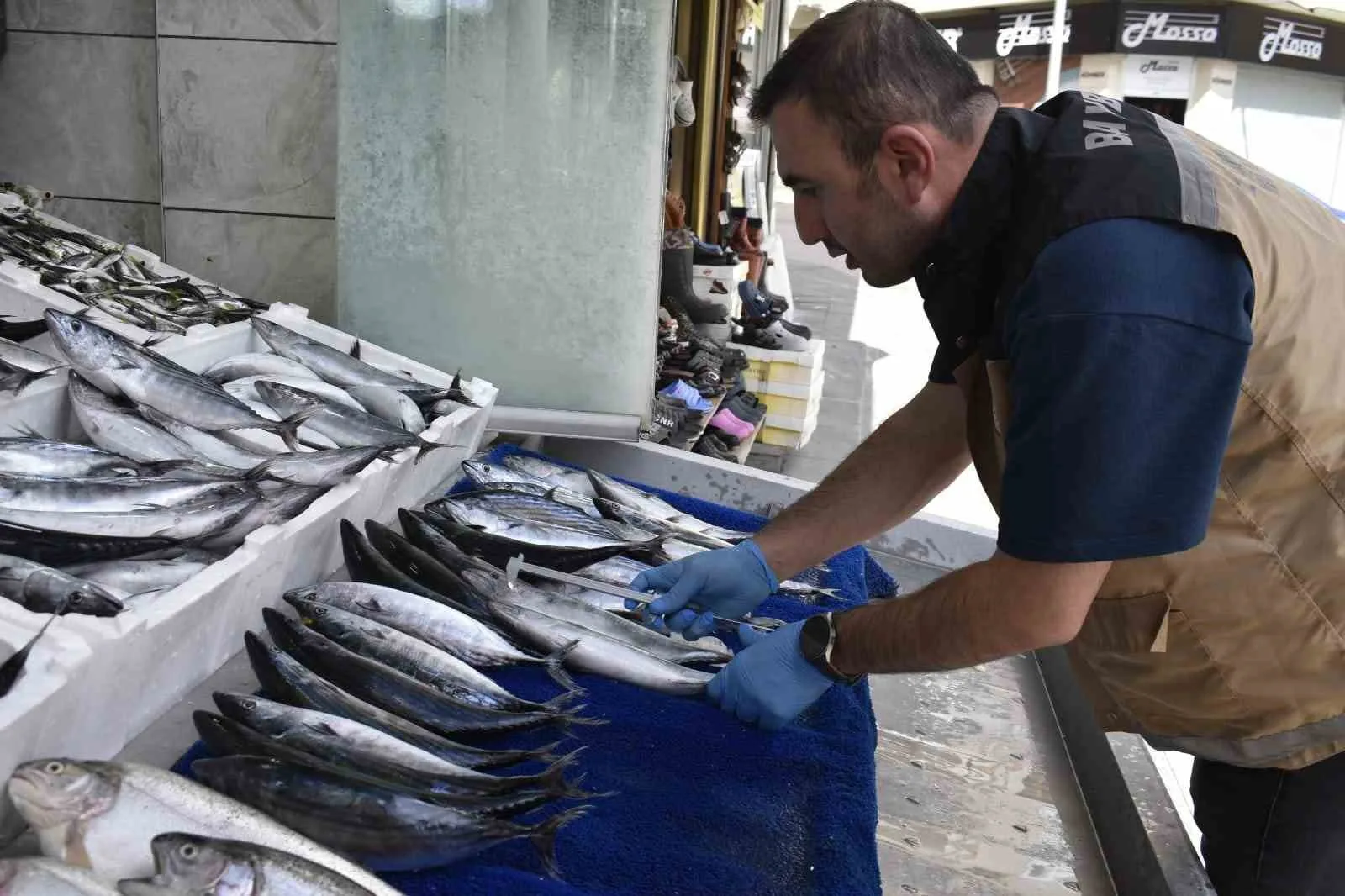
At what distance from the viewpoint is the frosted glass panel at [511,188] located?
3568 millimetres

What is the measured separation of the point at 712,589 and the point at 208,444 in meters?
1.30

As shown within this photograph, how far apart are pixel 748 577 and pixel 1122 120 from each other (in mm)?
1273

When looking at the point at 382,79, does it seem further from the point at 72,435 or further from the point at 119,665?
the point at 119,665

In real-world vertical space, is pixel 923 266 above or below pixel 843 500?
above

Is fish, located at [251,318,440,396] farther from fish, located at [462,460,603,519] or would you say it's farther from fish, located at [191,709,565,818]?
fish, located at [191,709,565,818]

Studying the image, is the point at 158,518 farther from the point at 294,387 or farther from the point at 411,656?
the point at 294,387

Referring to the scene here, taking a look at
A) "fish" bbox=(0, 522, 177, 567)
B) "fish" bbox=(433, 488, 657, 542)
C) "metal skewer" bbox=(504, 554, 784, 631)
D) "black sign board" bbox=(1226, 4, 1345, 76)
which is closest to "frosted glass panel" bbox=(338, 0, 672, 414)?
"fish" bbox=(433, 488, 657, 542)

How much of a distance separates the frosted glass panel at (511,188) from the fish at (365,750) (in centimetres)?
218

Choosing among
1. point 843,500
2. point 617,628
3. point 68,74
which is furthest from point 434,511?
point 68,74

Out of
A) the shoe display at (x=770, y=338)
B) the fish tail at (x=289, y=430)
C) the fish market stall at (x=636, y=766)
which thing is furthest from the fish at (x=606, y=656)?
the shoe display at (x=770, y=338)

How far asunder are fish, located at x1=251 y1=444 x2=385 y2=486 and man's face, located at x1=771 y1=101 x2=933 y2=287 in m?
1.29

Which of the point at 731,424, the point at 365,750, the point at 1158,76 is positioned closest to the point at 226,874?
the point at 365,750

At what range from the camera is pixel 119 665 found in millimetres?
1640

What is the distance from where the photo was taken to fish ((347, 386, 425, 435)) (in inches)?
120
